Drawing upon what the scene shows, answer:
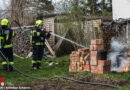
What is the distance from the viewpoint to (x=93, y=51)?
20.5ft

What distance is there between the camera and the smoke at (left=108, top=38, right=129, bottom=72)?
6825mm

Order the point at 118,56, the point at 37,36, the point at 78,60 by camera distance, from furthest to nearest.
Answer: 1. the point at 37,36
2. the point at 118,56
3. the point at 78,60

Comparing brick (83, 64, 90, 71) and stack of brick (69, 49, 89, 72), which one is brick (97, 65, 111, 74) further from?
stack of brick (69, 49, 89, 72)

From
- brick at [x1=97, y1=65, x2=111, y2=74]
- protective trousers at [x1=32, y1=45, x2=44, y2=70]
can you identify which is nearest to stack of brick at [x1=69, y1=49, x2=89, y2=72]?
brick at [x1=97, y1=65, x2=111, y2=74]

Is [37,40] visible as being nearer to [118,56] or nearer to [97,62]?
[97,62]

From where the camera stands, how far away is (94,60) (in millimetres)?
6180

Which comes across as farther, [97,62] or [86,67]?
[86,67]

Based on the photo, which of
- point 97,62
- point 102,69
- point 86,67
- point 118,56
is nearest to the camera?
point 102,69

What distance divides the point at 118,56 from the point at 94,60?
1.23 metres

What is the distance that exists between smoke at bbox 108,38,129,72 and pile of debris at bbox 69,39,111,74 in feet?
2.72

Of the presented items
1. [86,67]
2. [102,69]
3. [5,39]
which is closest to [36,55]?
[5,39]

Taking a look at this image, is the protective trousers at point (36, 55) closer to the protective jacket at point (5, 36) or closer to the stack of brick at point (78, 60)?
the protective jacket at point (5, 36)

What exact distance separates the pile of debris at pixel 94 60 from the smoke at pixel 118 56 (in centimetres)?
83

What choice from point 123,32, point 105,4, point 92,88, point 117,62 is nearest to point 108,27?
point 123,32
